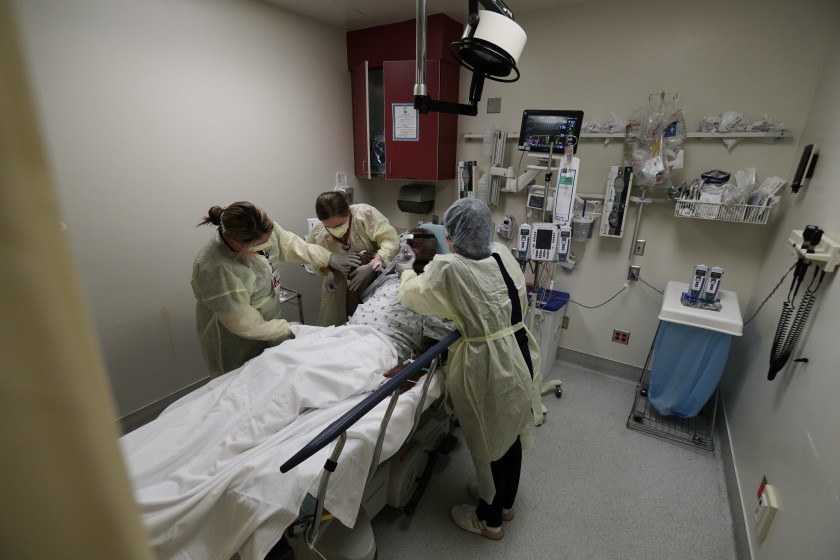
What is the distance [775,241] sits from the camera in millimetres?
2307

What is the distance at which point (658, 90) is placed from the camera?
2.55 metres

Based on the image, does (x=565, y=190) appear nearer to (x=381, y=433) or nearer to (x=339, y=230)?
(x=339, y=230)

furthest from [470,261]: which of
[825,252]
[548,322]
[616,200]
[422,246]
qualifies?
[616,200]

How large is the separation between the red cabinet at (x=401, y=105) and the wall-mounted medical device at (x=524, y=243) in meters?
1.01

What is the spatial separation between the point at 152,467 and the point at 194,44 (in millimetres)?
2425

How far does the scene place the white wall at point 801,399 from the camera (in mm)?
1182

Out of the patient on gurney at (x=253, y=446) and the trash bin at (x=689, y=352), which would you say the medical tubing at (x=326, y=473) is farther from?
the trash bin at (x=689, y=352)

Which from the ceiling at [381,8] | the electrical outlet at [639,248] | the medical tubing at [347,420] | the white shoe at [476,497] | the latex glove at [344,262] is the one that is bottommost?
the white shoe at [476,497]

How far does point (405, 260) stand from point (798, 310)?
1.76m

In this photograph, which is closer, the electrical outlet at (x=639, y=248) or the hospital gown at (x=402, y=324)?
the hospital gown at (x=402, y=324)

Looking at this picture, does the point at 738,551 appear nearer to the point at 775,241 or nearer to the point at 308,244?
the point at 775,241

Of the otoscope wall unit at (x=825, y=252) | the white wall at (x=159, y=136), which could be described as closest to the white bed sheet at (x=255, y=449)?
the white wall at (x=159, y=136)

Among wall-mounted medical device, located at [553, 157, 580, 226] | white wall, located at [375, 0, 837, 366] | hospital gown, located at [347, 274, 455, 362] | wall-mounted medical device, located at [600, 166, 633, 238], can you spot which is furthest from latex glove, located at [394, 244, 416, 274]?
wall-mounted medical device, located at [600, 166, 633, 238]

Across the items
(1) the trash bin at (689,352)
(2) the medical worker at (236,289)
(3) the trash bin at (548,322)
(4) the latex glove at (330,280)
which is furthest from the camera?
(3) the trash bin at (548,322)
